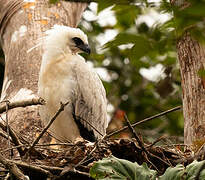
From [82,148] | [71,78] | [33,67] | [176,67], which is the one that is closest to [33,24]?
[33,67]

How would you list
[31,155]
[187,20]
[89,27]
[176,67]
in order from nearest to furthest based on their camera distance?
[187,20] < [31,155] < [176,67] < [89,27]

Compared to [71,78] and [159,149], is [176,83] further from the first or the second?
[159,149]

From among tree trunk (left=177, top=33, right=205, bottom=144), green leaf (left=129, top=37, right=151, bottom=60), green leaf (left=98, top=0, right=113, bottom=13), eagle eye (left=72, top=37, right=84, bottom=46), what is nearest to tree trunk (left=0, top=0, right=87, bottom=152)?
eagle eye (left=72, top=37, right=84, bottom=46)

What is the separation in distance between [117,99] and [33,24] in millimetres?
3405

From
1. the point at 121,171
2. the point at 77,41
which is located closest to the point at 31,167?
the point at 121,171

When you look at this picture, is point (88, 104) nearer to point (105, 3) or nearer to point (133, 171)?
point (133, 171)

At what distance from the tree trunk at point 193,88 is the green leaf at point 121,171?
137 centimetres

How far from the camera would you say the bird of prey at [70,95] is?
5.02m

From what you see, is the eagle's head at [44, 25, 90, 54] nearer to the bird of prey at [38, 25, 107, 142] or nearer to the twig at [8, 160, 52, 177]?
the bird of prey at [38, 25, 107, 142]

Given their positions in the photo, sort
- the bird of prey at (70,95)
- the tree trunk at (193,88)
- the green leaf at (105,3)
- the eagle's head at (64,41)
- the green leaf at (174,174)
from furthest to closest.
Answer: the eagle's head at (64,41)
the bird of prey at (70,95)
the tree trunk at (193,88)
the green leaf at (174,174)
the green leaf at (105,3)

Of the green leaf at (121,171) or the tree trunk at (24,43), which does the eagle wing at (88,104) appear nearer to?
the tree trunk at (24,43)

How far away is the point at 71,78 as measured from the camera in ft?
16.7

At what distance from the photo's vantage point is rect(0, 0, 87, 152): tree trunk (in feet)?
16.7

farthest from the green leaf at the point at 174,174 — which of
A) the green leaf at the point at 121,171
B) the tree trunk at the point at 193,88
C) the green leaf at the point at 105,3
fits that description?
the green leaf at the point at 105,3
